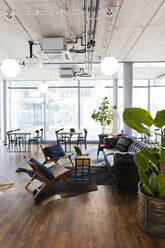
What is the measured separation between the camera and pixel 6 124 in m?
10.8

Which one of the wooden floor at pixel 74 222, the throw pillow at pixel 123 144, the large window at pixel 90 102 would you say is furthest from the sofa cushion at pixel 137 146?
the large window at pixel 90 102

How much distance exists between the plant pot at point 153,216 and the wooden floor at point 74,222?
94 mm

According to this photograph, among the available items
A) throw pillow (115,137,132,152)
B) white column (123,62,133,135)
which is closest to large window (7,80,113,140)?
white column (123,62,133,135)

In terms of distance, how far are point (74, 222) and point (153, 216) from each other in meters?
1.10

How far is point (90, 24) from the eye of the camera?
151 inches

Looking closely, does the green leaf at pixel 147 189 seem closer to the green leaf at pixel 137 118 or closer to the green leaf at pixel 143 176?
the green leaf at pixel 143 176

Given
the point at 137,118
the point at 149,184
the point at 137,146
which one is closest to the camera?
the point at 137,118

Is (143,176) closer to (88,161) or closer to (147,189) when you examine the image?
(147,189)

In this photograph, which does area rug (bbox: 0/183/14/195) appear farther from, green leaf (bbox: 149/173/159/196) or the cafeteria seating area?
green leaf (bbox: 149/173/159/196)

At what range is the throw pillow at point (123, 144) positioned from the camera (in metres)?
5.79

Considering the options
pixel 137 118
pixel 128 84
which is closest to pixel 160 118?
pixel 137 118

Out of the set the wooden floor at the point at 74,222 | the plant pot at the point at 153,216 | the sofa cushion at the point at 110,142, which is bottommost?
the wooden floor at the point at 74,222

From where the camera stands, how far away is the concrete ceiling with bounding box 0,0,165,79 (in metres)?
3.59

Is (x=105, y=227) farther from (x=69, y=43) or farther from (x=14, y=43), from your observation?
(x=14, y=43)
